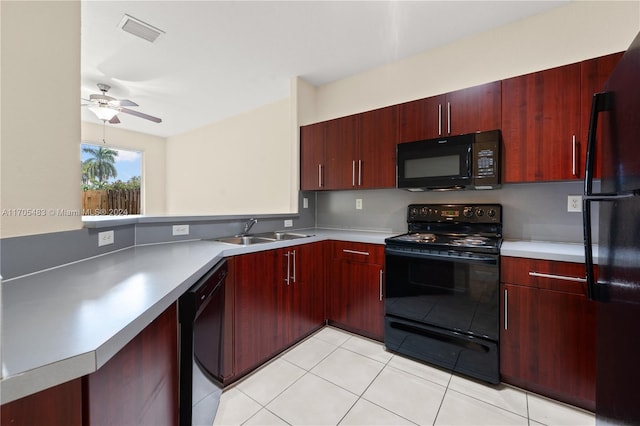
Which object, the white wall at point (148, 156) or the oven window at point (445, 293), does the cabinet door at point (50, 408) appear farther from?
the white wall at point (148, 156)

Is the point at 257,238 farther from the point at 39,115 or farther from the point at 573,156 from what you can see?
the point at 573,156

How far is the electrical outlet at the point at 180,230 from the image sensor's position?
1.96m

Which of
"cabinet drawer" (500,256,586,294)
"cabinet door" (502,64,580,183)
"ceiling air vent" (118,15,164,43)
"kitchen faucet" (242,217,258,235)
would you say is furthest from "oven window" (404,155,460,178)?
"ceiling air vent" (118,15,164,43)

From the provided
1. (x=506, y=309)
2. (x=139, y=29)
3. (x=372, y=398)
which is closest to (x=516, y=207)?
(x=506, y=309)

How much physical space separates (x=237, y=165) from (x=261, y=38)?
236 centimetres

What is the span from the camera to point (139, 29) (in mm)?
2154

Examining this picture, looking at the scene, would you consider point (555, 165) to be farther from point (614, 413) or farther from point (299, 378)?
point (299, 378)

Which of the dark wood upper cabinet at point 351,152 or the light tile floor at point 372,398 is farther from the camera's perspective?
the dark wood upper cabinet at point 351,152

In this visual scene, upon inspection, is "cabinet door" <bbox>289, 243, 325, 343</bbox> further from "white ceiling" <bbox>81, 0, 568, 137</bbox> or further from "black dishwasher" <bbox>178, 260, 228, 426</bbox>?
"white ceiling" <bbox>81, 0, 568, 137</bbox>

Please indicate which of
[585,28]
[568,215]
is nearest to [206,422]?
[568,215]

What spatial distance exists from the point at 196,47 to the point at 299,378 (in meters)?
2.88

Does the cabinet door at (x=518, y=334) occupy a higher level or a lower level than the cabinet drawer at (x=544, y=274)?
lower

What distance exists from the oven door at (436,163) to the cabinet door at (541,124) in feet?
0.83

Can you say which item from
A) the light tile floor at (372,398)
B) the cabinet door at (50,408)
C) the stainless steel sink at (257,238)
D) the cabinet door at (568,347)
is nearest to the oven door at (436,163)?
the cabinet door at (568,347)
